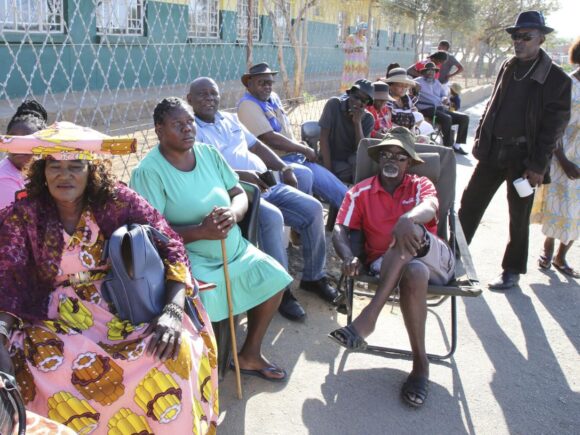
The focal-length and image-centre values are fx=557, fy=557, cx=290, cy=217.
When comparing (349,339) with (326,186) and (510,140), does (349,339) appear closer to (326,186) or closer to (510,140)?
(326,186)

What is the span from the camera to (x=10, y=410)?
5.37ft

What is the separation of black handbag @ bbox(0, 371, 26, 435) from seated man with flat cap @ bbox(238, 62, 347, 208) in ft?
10.6

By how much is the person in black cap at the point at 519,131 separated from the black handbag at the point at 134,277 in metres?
3.08

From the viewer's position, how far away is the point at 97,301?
7.70ft

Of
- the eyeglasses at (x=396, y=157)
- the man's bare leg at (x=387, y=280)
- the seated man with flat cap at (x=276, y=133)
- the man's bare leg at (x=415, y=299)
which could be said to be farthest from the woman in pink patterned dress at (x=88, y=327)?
the seated man with flat cap at (x=276, y=133)

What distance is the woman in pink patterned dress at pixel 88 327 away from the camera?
2033mm

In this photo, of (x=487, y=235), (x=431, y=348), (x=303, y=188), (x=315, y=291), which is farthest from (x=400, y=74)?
(x=431, y=348)

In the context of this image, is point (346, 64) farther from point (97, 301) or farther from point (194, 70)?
point (97, 301)

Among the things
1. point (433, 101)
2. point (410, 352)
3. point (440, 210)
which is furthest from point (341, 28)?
point (410, 352)

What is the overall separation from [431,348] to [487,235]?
2620 mm

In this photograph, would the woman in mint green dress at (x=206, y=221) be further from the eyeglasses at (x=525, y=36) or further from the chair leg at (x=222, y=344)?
the eyeglasses at (x=525, y=36)

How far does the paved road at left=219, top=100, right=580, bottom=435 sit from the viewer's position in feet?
9.25

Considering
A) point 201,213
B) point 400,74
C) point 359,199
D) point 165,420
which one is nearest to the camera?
point 165,420

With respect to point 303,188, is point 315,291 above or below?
below
